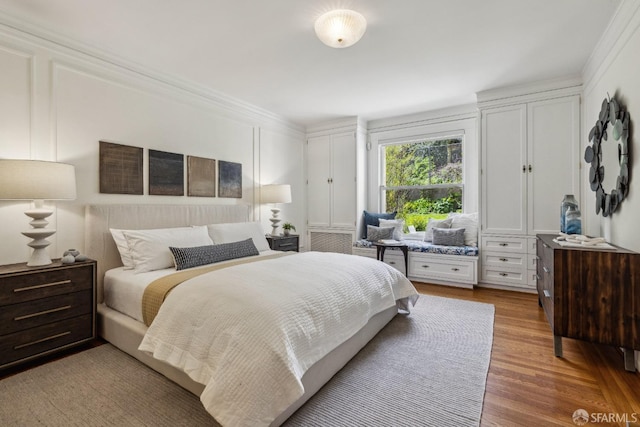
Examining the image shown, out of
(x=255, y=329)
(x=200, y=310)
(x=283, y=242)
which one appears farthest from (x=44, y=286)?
(x=283, y=242)

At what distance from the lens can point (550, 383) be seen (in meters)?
1.83

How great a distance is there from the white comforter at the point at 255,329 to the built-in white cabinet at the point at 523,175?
2.57 meters

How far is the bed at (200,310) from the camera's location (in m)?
1.37

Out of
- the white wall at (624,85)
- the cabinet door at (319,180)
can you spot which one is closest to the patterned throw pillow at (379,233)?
the cabinet door at (319,180)

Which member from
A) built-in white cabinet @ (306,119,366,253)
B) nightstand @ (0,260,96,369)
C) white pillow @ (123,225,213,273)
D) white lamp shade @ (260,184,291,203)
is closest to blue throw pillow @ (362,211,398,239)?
built-in white cabinet @ (306,119,366,253)

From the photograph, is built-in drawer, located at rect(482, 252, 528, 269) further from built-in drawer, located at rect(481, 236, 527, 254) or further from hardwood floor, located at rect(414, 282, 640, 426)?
hardwood floor, located at rect(414, 282, 640, 426)

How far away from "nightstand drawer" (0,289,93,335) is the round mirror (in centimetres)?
422

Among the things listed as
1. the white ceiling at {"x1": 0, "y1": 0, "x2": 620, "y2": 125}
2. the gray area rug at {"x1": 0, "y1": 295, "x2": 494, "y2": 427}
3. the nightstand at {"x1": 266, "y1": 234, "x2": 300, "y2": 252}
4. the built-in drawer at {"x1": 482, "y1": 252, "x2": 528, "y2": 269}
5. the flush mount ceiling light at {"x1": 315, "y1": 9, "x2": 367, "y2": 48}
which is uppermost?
the white ceiling at {"x1": 0, "y1": 0, "x2": 620, "y2": 125}

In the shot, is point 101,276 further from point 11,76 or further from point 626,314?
point 626,314

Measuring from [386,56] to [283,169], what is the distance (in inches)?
100

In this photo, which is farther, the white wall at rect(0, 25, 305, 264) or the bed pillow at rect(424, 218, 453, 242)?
the bed pillow at rect(424, 218, 453, 242)

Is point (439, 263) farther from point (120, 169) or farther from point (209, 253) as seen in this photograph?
point (120, 169)

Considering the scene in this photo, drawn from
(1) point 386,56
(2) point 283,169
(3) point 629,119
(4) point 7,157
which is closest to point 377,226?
(2) point 283,169

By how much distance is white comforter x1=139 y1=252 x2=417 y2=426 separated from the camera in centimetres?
131
